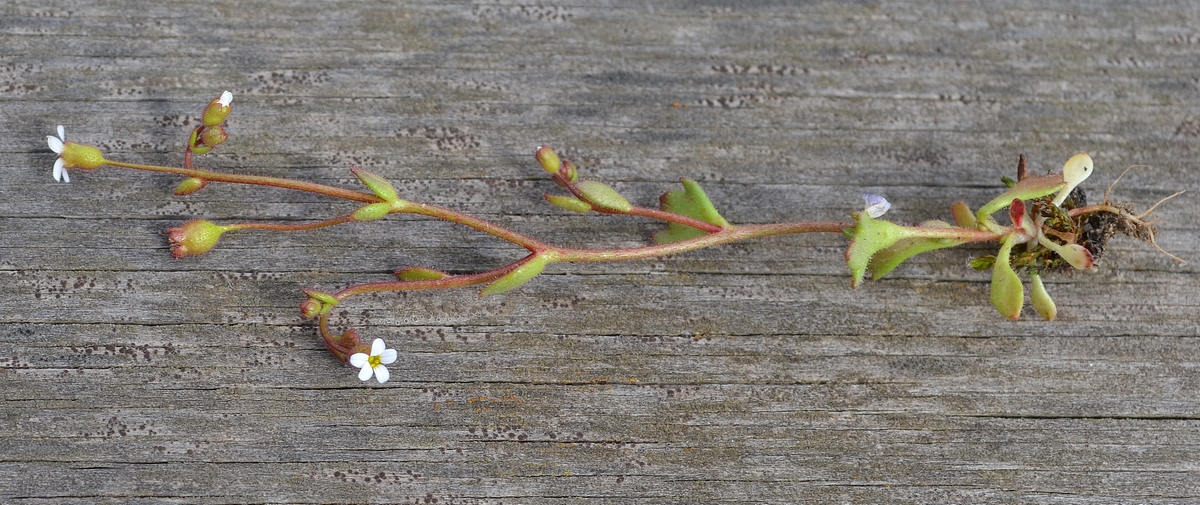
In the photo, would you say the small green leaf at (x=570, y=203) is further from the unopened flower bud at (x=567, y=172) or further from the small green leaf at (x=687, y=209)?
the small green leaf at (x=687, y=209)

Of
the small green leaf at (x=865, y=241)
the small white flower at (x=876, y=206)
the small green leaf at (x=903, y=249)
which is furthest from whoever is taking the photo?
the small green leaf at (x=903, y=249)

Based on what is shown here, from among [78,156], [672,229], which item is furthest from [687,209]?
[78,156]

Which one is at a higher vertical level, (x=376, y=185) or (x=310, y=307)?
(x=376, y=185)

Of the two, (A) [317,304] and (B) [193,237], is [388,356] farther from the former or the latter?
(B) [193,237]

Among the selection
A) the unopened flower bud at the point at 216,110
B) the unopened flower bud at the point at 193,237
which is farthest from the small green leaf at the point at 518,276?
the unopened flower bud at the point at 216,110

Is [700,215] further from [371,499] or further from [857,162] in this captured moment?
[371,499]
